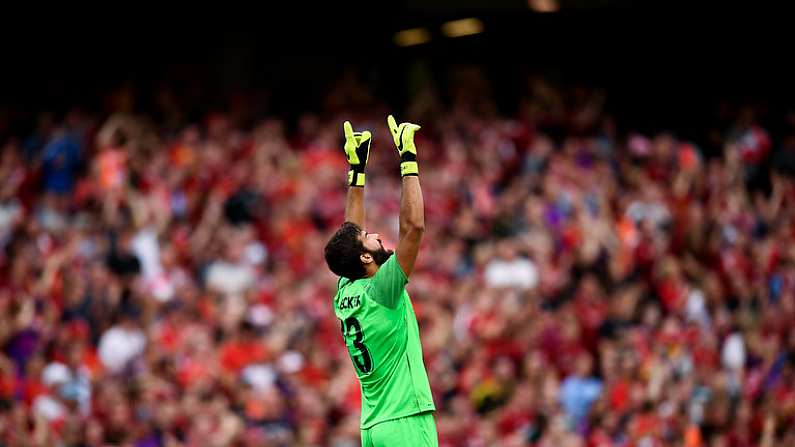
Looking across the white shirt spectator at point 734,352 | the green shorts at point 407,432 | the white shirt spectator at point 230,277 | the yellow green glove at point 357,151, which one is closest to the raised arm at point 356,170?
the yellow green glove at point 357,151

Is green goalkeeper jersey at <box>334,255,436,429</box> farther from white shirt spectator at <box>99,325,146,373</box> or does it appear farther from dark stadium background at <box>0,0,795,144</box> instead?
dark stadium background at <box>0,0,795,144</box>

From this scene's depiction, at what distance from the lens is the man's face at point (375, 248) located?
679 centimetres

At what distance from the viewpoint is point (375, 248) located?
6.80 meters

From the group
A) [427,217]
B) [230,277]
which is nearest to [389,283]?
[230,277]

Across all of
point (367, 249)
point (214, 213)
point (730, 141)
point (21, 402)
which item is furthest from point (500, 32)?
point (367, 249)

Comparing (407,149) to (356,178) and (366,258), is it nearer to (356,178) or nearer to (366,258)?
(366,258)

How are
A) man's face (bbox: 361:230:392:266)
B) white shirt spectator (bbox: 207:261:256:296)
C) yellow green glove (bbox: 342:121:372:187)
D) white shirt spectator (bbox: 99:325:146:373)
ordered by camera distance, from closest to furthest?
man's face (bbox: 361:230:392:266) < yellow green glove (bbox: 342:121:372:187) < white shirt spectator (bbox: 99:325:146:373) < white shirt spectator (bbox: 207:261:256:296)

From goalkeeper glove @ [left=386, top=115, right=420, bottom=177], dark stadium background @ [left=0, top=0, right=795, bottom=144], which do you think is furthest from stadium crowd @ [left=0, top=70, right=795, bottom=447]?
goalkeeper glove @ [left=386, top=115, right=420, bottom=177]

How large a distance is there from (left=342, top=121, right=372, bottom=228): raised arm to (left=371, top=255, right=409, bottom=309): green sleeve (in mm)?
806

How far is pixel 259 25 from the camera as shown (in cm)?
2055

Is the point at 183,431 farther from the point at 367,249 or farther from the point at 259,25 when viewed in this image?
the point at 259,25

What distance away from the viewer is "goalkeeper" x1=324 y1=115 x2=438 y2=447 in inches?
263

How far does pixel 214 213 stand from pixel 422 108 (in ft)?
16.3

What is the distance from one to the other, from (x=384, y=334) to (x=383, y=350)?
0.10 metres
